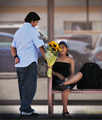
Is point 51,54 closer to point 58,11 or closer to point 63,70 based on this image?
point 63,70

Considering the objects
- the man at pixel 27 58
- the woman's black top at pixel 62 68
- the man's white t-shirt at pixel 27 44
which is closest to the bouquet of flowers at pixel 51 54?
the man at pixel 27 58

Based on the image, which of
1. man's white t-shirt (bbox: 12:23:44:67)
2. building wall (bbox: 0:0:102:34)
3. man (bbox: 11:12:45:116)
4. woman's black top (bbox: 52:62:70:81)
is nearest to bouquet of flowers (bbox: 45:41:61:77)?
man (bbox: 11:12:45:116)

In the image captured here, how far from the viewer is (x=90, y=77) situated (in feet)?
19.3

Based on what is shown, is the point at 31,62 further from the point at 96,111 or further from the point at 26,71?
the point at 96,111

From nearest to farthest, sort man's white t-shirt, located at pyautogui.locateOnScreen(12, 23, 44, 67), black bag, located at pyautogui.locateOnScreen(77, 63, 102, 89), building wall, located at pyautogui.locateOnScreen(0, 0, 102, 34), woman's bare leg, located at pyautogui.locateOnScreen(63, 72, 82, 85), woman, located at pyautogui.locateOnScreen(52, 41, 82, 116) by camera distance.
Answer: man's white t-shirt, located at pyautogui.locateOnScreen(12, 23, 44, 67) < woman's bare leg, located at pyautogui.locateOnScreen(63, 72, 82, 85) < woman, located at pyautogui.locateOnScreen(52, 41, 82, 116) < black bag, located at pyautogui.locateOnScreen(77, 63, 102, 89) < building wall, located at pyautogui.locateOnScreen(0, 0, 102, 34)

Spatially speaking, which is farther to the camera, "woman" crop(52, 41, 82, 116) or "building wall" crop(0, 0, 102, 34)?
"building wall" crop(0, 0, 102, 34)

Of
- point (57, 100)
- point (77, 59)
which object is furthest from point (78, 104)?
point (77, 59)

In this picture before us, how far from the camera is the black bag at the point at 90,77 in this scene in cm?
587

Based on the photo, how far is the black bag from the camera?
231 inches

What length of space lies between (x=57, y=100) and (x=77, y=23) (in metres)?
1.70

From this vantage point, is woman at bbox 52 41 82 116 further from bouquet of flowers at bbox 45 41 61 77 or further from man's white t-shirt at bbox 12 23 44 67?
man's white t-shirt at bbox 12 23 44 67

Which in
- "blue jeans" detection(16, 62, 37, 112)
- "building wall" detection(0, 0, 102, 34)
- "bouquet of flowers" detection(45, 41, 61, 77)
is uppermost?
"building wall" detection(0, 0, 102, 34)

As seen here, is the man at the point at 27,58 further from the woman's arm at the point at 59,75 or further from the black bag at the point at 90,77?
the black bag at the point at 90,77

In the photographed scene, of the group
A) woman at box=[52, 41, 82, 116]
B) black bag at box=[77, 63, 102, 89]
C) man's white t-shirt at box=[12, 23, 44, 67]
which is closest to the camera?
man's white t-shirt at box=[12, 23, 44, 67]
